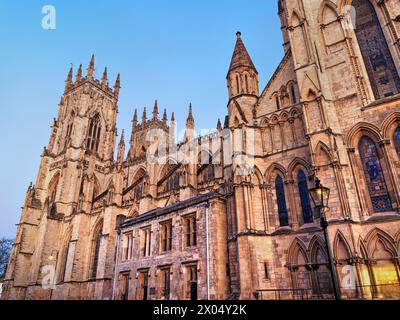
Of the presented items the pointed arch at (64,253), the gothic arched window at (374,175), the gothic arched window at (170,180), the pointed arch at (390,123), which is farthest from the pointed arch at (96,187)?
the pointed arch at (390,123)

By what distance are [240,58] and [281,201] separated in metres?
10.3

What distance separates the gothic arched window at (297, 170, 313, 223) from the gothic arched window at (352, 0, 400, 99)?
6.14 m

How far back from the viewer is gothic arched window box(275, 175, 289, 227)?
1516cm

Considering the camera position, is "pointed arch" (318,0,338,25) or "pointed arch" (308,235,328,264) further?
"pointed arch" (318,0,338,25)

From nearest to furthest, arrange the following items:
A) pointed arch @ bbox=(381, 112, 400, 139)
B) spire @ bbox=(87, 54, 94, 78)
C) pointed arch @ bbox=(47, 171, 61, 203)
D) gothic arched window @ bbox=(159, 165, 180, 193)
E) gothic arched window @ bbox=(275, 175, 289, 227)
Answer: pointed arch @ bbox=(381, 112, 400, 139) < gothic arched window @ bbox=(275, 175, 289, 227) < gothic arched window @ bbox=(159, 165, 180, 193) < pointed arch @ bbox=(47, 171, 61, 203) < spire @ bbox=(87, 54, 94, 78)

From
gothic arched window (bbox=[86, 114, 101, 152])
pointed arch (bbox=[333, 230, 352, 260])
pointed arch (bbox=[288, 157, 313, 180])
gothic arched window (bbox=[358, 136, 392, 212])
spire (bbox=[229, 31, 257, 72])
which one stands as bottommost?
pointed arch (bbox=[333, 230, 352, 260])

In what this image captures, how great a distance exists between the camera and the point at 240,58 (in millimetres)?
19562

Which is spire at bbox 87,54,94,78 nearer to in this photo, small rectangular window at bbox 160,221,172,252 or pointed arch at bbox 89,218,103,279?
pointed arch at bbox 89,218,103,279

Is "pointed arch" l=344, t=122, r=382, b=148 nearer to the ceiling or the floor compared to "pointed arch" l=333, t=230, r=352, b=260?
nearer to the ceiling

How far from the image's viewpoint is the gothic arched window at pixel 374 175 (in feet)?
42.6

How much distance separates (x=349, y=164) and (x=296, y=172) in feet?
8.85

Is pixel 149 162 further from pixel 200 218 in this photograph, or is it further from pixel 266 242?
pixel 266 242

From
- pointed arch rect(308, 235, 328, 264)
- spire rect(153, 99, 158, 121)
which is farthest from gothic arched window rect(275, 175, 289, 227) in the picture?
spire rect(153, 99, 158, 121)

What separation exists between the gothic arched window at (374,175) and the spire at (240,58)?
29.7ft
